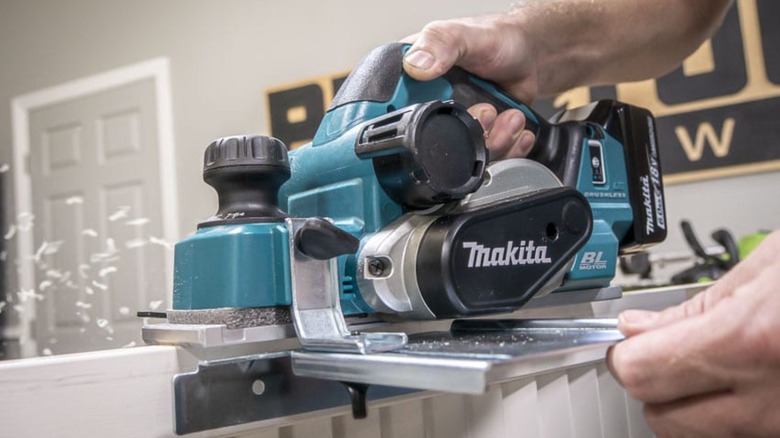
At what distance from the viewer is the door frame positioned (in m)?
2.89

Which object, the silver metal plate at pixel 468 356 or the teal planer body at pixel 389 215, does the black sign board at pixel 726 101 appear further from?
the silver metal plate at pixel 468 356

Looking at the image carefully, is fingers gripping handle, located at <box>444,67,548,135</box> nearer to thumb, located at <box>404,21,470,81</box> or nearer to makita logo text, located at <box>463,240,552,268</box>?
thumb, located at <box>404,21,470,81</box>

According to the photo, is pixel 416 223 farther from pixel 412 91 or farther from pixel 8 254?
pixel 8 254

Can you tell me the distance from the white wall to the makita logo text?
196cm

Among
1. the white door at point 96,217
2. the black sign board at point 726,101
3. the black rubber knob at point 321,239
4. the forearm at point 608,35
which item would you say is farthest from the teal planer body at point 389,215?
the white door at point 96,217

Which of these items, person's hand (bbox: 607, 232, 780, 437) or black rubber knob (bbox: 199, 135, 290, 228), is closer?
person's hand (bbox: 607, 232, 780, 437)

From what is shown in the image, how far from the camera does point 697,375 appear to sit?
437 mm

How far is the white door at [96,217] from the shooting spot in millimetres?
2709

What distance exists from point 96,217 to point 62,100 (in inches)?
24.2

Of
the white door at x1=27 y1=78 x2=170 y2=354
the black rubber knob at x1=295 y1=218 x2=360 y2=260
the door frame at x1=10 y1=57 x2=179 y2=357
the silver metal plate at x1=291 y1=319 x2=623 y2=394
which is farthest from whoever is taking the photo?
the door frame at x1=10 y1=57 x2=179 y2=357

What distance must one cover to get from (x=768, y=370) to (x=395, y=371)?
23 centimetres

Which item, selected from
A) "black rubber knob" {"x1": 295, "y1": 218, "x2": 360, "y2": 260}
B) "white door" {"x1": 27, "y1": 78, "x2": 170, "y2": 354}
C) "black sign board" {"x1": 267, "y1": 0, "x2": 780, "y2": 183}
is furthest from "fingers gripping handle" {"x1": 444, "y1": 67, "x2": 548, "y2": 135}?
"white door" {"x1": 27, "y1": 78, "x2": 170, "y2": 354}

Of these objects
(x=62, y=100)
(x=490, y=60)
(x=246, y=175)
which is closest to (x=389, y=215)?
(x=246, y=175)

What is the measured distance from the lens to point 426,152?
579 millimetres
